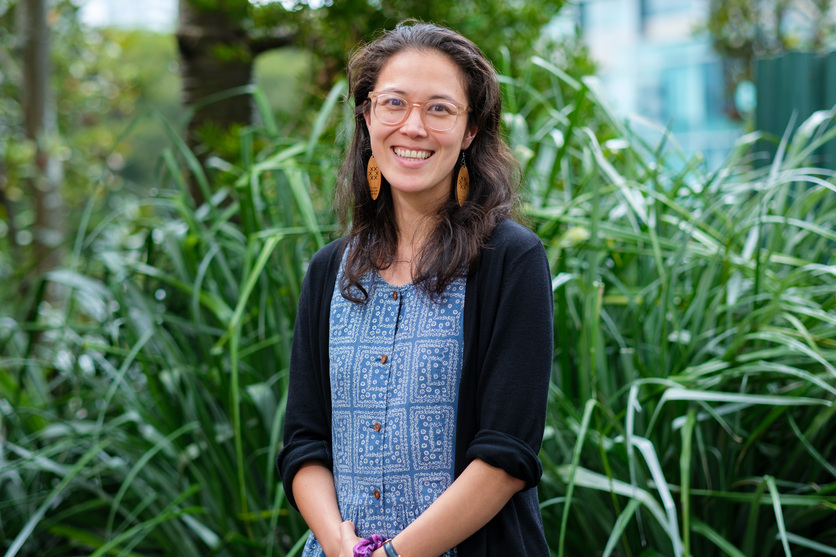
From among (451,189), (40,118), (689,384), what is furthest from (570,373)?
(40,118)

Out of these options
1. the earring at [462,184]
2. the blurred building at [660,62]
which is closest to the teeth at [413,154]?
the earring at [462,184]

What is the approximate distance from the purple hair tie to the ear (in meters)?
0.74

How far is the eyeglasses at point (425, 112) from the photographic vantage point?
1.44m

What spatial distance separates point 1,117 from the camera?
698cm

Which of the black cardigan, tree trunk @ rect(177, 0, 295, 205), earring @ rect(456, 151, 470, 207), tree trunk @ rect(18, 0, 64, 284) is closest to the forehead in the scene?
earring @ rect(456, 151, 470, 207)

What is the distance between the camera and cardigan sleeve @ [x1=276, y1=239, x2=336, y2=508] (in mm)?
1530

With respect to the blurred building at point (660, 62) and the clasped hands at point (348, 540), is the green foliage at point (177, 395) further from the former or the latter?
the blurred building at point (660, 62)

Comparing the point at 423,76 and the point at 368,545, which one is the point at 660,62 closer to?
the point at 423,76

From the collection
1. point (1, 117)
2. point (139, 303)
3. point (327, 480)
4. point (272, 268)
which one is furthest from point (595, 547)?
point (1, 117)

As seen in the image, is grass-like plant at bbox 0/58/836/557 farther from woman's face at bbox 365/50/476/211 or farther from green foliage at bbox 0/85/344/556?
woman's face at bbox 365/50/476/211

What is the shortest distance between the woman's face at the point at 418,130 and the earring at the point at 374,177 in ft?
0.27

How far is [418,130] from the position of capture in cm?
142

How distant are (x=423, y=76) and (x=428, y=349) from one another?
49 cm

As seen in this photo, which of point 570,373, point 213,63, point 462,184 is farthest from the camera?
point 213,63
